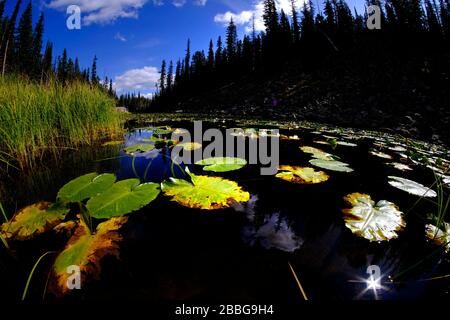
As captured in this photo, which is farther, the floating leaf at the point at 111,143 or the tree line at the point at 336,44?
the tree line at the point at 336,44

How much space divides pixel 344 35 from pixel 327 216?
38922 millimetres

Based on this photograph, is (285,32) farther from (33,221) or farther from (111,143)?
(33,221)

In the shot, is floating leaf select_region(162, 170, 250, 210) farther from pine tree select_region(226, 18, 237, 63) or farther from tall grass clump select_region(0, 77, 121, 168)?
pine tree select_region(226, 18, 237, 63)

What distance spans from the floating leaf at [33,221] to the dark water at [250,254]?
0.09 meters

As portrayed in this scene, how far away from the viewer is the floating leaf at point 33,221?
1392mm

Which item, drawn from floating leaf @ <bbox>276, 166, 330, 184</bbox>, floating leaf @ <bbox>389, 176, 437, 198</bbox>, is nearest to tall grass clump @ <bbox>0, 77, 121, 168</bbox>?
floating leaf @ <bbox>276, 166, 330, 184</bbox>

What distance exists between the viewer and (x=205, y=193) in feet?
6.17

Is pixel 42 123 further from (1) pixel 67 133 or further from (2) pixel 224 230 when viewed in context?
(2) pixel 224 230

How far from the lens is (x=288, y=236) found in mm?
1536

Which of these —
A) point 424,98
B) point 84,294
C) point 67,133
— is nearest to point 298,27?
point 424,98

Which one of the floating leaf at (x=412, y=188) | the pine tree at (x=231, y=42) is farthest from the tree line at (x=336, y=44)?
the floating leaf at (x=412, y=188)

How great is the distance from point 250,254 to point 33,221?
1391 millimetres

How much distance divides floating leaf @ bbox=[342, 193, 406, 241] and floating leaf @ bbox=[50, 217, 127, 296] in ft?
4.95

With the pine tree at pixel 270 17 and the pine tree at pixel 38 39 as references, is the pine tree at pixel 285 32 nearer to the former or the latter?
the pine tree at pixel 270 17
